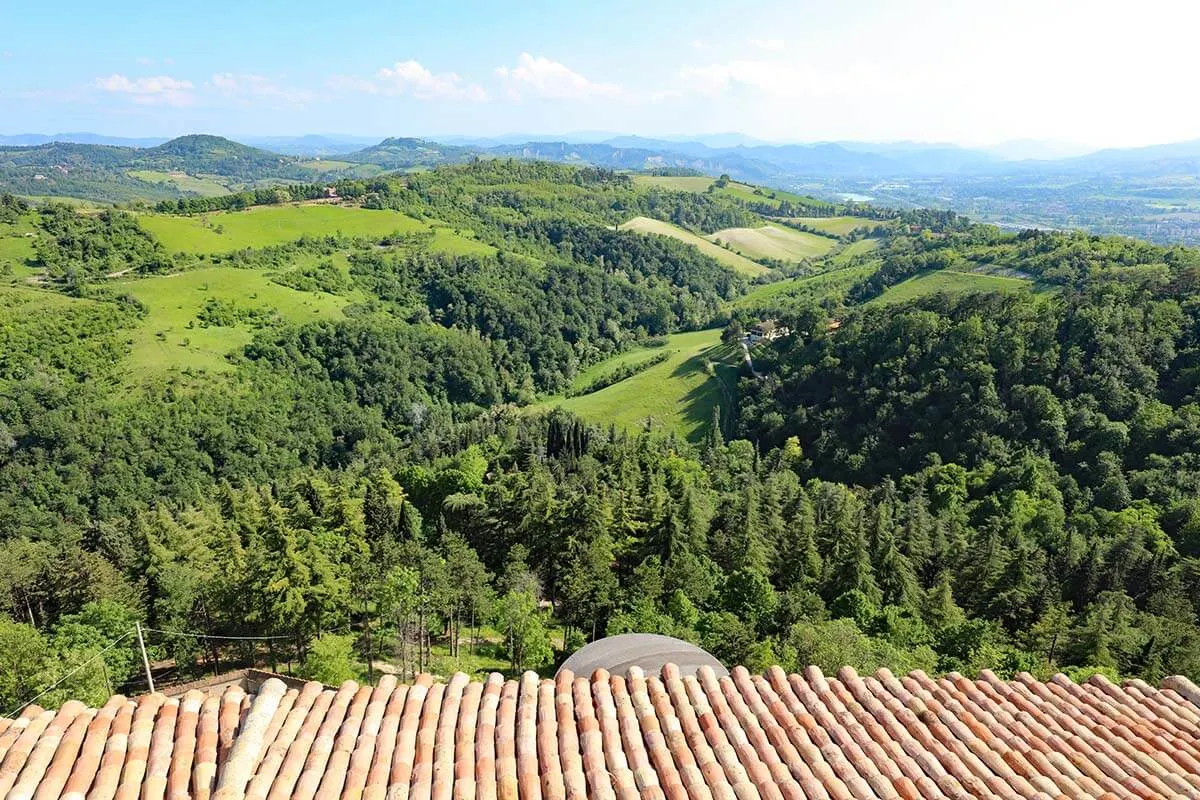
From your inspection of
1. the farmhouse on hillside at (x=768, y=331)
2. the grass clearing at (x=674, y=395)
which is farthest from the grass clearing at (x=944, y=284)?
the grass clearing at (x=674, y=395)

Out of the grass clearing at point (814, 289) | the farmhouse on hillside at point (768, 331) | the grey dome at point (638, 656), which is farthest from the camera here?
the grass clearing at point (814, 289)

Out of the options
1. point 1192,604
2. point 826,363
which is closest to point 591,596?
point 1192,604

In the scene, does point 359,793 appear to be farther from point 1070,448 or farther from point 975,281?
point 975,281

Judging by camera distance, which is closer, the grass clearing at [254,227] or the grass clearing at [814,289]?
the grass clearing at [254,227]

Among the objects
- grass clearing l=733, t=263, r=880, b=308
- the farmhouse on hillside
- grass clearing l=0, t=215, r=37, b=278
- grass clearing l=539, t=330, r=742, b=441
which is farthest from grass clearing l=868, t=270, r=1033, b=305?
grass clearing l=0, t=215, r=37, b=278

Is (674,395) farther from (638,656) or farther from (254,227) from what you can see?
(254,227)

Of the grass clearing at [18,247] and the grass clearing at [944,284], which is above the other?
the grass clearing at [18,247]

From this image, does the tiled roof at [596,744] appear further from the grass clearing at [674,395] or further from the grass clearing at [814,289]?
the grass clearing at [814,289]

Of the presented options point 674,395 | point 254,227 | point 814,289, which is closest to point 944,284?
point 814,289
